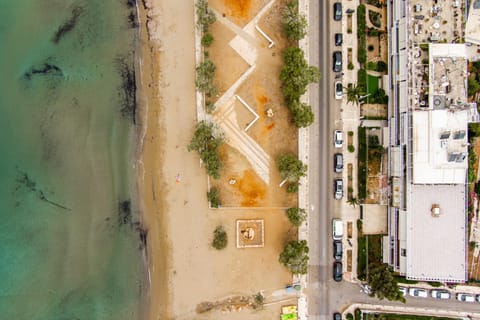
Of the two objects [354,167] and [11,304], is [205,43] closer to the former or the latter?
[354,167]

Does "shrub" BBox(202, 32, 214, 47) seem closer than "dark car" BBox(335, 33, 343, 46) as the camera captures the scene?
Yes

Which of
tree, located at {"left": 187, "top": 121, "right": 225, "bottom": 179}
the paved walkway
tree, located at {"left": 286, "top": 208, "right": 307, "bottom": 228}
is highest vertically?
tree, located at {"left": 187, "top": 121, "right": 225, "bottom": 179}

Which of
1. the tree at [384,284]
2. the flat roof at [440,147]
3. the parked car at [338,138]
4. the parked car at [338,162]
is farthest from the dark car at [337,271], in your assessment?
the parked car at [338,138]

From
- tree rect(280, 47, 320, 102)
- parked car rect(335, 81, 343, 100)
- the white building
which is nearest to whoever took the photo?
the white building

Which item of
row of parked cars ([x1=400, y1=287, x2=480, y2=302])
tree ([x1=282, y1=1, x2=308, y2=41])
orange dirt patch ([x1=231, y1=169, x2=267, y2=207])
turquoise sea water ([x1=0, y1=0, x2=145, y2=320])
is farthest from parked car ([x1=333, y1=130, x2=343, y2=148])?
turquoise sea water ([x1=0, y1=0, x2=145, y2=320])

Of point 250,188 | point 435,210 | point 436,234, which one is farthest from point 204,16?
point 436,234

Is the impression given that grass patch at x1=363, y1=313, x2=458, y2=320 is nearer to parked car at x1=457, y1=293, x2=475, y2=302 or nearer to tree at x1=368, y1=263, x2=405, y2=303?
parked car at x1=457, y1=293, x2=475, y2=302
